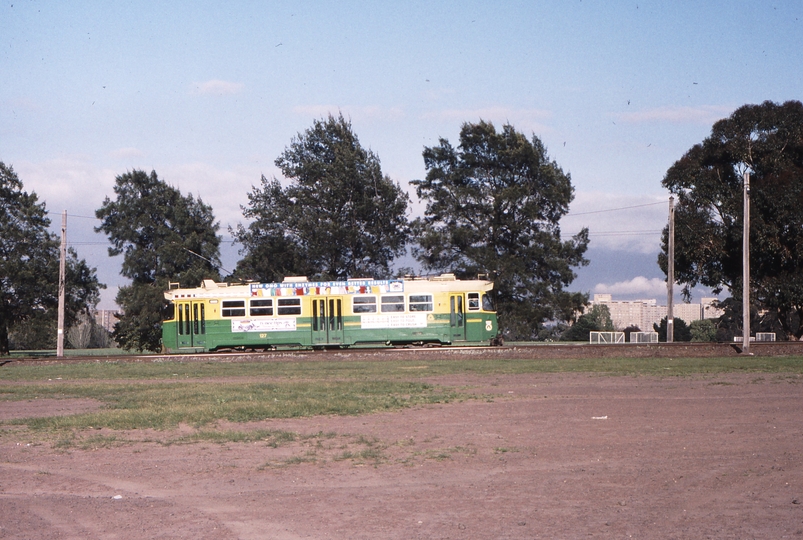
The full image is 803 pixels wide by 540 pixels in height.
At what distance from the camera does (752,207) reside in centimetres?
4691

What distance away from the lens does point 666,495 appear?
27.7 feet

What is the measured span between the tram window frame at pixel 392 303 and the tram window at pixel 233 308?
6.17 m

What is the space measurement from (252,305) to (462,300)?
9.17 m

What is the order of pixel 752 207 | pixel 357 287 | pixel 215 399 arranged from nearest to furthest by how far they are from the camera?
pixel 215 399
pixel 357 287
pixel 752 207

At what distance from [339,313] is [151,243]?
2983cm

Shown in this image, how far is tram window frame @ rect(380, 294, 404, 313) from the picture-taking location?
36.9 m

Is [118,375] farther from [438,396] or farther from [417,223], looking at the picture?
[417,223]

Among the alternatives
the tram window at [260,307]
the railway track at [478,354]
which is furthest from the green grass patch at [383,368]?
the tram window at [260,307]

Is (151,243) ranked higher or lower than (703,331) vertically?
higher

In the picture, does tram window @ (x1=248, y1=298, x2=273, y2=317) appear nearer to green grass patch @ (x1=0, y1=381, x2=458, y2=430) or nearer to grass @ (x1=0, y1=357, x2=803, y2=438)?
grass @ (x1=0, y1=357, x2=803, y2=438)

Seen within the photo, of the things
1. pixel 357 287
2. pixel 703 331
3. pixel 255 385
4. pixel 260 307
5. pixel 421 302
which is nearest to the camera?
pixel 255 385

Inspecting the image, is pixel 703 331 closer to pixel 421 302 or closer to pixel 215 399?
pixel 421 302

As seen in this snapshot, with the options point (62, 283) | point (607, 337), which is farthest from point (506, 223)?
point (62, 283)

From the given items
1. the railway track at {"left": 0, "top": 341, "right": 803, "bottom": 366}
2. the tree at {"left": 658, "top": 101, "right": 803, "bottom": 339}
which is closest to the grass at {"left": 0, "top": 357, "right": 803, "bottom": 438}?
the railway track at {"left": 0, "top": 341, "right": 803, "bottom": 366}
